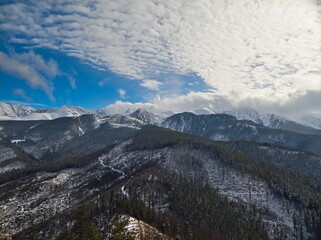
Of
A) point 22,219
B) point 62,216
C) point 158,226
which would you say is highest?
point 158,226

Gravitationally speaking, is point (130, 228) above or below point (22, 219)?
above

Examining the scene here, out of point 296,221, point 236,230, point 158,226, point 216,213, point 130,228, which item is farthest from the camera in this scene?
point 296,221

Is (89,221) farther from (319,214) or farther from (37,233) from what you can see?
(319,214)

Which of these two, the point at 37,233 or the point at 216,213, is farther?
the point at 216,213

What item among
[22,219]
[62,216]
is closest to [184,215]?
[62,216]

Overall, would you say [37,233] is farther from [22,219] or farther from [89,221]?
[22,219]

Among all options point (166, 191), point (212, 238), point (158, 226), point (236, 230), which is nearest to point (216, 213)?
point (236, 230)

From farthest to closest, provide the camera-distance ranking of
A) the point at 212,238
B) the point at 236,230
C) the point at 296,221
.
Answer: the point at 296,221 < the point at 236,230 < the point at 212,238

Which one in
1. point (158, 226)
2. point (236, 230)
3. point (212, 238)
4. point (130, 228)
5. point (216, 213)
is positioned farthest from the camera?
point (216, 213)

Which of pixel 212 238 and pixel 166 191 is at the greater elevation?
pixel 166 191
